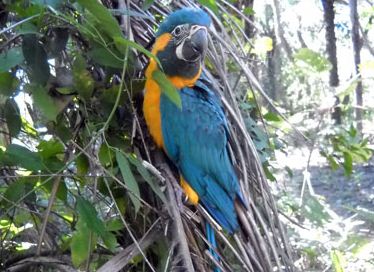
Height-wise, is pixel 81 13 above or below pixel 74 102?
above

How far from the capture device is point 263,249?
1092mm

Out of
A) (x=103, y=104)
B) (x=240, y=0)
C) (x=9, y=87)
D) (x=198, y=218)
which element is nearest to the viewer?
(x=9, y=87)

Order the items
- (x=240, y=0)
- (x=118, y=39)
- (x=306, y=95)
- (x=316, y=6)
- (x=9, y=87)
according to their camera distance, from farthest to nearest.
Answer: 1. (x=306, y=95)
2. (x=316, y=6)
3. (x=240, y=0)
4. (x=9, y=87)
5. (x=118, y=39)

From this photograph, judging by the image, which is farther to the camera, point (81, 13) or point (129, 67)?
point (129, 67)

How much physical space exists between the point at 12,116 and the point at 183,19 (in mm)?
442

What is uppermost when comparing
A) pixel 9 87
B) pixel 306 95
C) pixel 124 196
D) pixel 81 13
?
pixel 81 13

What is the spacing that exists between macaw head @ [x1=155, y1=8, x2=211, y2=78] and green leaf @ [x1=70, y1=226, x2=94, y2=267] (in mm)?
472

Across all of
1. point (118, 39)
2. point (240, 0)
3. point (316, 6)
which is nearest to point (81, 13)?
point (118, 39)

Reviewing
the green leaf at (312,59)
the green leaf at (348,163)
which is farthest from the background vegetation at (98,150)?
the green leaf at (312,59)

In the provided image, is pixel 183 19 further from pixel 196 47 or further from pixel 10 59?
pixel 10 59

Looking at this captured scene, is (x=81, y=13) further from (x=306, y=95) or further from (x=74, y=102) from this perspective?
(x=306, y=95)

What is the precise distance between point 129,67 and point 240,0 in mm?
994

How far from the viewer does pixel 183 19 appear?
128cm

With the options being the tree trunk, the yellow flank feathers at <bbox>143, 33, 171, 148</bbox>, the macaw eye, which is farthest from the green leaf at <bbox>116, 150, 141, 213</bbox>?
the tree trunk
